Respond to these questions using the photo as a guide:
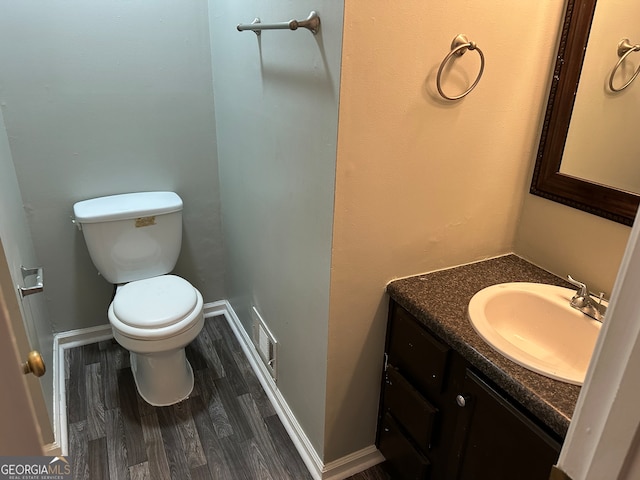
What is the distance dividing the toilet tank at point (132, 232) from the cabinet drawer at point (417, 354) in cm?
125

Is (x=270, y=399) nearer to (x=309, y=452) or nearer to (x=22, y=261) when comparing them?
(x=309, y=452)

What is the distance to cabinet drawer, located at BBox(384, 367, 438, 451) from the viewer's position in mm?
1342

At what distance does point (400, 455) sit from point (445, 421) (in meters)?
0.33

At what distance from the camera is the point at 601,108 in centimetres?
126

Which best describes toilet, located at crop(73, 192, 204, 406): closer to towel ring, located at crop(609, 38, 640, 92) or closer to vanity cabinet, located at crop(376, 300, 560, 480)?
vanity cabinet, located at crop(376, 300, 560, 480)

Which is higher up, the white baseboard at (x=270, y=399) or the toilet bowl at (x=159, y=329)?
the toilet bowl at (x=159, y=329)

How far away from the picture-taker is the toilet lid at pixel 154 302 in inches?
71.9

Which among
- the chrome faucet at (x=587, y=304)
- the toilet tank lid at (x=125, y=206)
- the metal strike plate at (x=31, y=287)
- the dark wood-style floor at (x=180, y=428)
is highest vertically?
the chrome faucet at (x=587, y=304)

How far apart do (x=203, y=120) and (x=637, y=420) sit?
2133 mm

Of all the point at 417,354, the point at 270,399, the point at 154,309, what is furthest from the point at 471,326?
→ the point at 154,309

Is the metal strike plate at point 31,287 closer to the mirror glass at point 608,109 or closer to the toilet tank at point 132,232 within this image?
the toilet tank at point 132,232

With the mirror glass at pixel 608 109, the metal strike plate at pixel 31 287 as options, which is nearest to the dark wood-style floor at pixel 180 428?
the metal strike plate at pixel 31 287

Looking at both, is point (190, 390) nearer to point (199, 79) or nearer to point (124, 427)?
point (124, 427)

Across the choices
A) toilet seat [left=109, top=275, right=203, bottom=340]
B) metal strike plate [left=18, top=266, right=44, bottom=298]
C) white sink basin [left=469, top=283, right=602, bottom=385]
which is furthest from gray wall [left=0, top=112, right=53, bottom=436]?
white sink basin [left=469, top=283, right=602, bottom=385]
